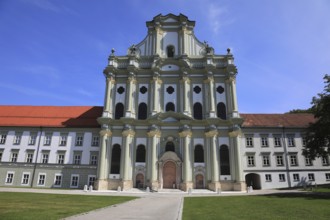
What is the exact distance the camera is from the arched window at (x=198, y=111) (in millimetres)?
37381

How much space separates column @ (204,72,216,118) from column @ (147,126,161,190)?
334 inches

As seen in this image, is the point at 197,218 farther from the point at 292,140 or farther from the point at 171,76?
the point at 292,140

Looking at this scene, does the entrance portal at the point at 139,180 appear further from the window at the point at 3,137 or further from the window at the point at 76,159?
the window at the point at 3,137

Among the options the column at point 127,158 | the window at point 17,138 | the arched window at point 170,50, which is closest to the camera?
the column at point 127,158

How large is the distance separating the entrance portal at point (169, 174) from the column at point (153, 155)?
1.67 m

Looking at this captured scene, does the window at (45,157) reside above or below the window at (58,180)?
above

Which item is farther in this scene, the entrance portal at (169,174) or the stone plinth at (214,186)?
the entrance portal at (169,174)

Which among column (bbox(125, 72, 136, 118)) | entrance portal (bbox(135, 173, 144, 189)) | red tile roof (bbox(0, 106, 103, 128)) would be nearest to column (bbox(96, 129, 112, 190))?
red tile roof (bbox(0, 106, 103, 128))

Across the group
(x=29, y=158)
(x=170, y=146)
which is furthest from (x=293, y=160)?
(x=29, y=158)

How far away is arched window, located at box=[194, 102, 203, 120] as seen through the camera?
37.4m

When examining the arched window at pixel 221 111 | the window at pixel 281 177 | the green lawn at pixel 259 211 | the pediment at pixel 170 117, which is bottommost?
the green lawn at pixel 259 211

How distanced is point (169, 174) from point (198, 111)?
419 inches

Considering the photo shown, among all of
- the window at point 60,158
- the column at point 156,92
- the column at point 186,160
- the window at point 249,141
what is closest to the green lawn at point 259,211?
the column at point 186,160

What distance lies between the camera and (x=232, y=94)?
3731cm
